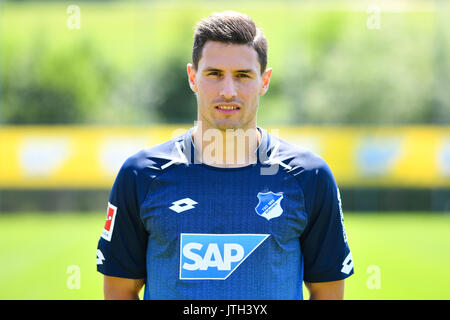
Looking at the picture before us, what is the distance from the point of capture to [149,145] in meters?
12.1

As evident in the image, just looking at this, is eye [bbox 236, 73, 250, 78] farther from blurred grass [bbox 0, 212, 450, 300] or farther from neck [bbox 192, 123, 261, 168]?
blurred grass [bbox 0, 212, 450, 300]

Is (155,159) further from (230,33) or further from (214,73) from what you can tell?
(230,33)

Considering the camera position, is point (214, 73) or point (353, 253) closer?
point (214, 73)

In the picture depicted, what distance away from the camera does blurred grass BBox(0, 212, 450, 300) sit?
597 cm

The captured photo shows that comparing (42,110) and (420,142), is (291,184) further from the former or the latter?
(42,110)

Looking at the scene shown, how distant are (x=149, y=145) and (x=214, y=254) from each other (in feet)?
33.5

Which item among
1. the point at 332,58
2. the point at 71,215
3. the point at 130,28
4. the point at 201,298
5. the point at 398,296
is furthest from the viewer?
the point at 130,28

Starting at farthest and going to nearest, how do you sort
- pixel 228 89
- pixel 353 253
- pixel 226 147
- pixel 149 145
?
pixel 149 145, pixel 353 253, pixel 226 147, pixel 228 89

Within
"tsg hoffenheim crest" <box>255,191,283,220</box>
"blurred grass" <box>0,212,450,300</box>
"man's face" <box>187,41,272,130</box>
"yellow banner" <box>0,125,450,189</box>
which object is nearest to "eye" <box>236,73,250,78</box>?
"man's face" <box>187,41,272,130</box>

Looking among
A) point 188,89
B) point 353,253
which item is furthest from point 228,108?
point 188,89

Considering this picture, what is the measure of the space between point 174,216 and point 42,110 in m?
14.9

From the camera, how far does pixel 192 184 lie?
6.80 ft

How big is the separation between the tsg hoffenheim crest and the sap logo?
0.24ft
